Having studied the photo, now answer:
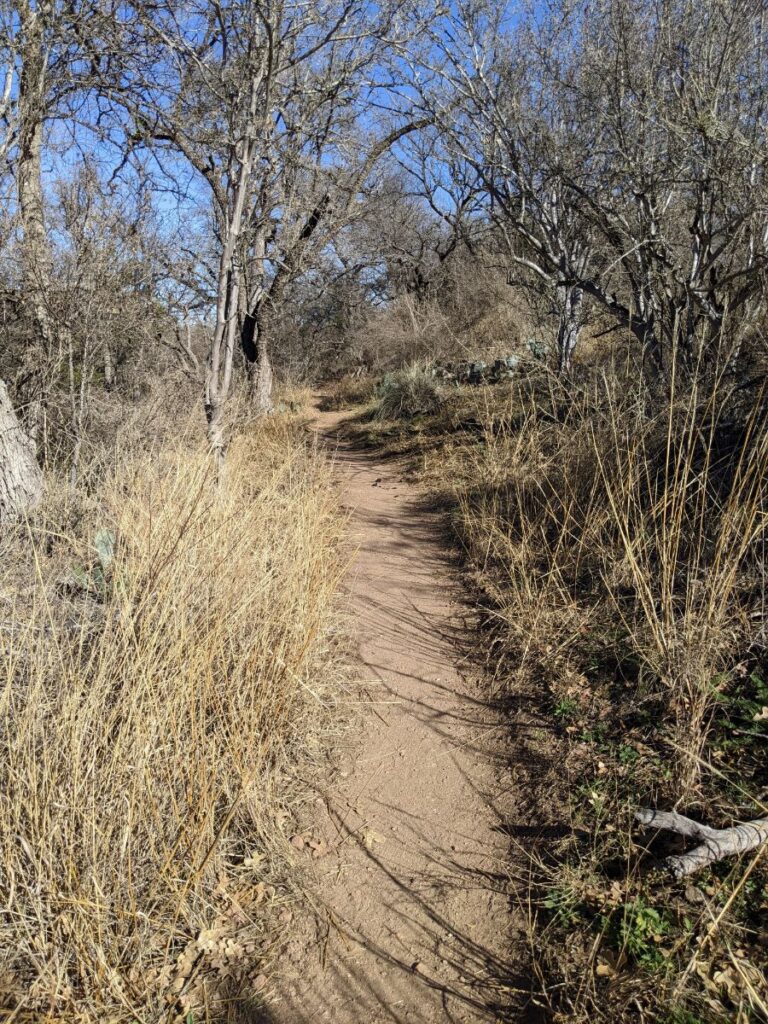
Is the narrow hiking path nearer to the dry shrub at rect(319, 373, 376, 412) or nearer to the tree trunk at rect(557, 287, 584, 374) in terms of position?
the tree trunk at rect(557, 287, 584, 374)

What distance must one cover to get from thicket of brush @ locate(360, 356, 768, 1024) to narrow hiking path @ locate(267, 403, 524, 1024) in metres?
0.21

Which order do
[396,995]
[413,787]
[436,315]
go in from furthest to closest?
[436,315] → [413,787] → [396,995]

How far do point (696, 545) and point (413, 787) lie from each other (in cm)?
215

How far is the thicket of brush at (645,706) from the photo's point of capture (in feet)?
6.77

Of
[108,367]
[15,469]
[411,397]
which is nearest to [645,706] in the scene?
[15,469]

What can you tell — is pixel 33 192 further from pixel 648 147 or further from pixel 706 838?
pixel 706 838

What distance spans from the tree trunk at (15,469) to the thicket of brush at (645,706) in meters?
3.39

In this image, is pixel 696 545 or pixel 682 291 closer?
pixel 696 545

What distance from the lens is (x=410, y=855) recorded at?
2631 mm

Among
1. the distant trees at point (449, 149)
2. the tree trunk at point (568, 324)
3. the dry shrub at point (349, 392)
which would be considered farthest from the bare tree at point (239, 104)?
the dry shrub at point (349, 392)

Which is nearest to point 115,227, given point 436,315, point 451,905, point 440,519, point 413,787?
point 440,519

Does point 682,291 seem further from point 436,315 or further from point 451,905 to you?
point 436,315

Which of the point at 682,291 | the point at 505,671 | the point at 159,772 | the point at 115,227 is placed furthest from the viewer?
the point at 682,291

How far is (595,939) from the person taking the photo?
85.6 inches
